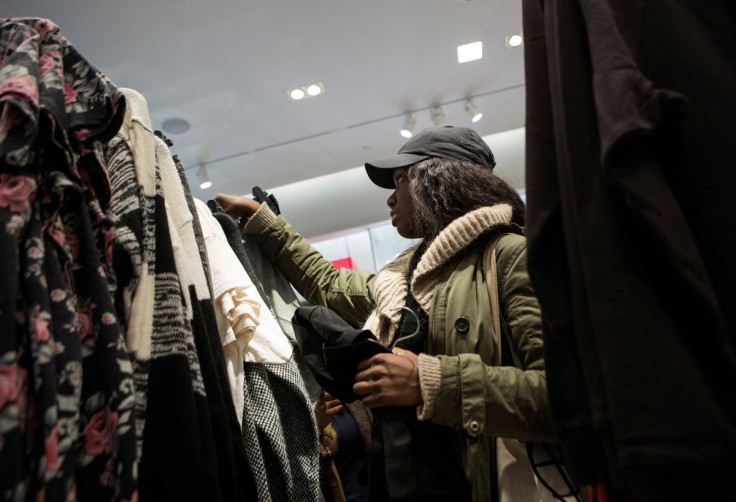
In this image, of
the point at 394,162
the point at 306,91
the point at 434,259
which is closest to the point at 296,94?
the point at 306,91

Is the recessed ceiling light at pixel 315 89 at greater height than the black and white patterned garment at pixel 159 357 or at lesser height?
greater

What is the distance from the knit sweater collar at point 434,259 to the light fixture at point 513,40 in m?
1.54

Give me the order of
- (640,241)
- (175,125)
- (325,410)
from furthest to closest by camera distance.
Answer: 1. (175,125)
2. (325,410)
3. (640,241)

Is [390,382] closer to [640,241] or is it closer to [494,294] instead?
[494,294]

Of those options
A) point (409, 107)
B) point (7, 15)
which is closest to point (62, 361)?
point (7, 15)

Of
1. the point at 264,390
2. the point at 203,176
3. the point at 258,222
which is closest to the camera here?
the point at 264,390

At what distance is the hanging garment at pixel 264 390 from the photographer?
816 millimetres

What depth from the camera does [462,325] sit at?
2.86ft

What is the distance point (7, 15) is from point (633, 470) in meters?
2.18

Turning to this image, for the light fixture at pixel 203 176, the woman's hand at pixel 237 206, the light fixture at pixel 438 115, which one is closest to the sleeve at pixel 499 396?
the woman's hand at pixel 237 206

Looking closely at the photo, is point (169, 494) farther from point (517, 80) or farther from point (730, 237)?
point (517, 80)

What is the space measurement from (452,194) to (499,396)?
538 millimetres

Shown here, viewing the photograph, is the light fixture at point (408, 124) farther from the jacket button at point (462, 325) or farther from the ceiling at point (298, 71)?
the jacket button at point (462, 325)

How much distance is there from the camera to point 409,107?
270 centimetres
